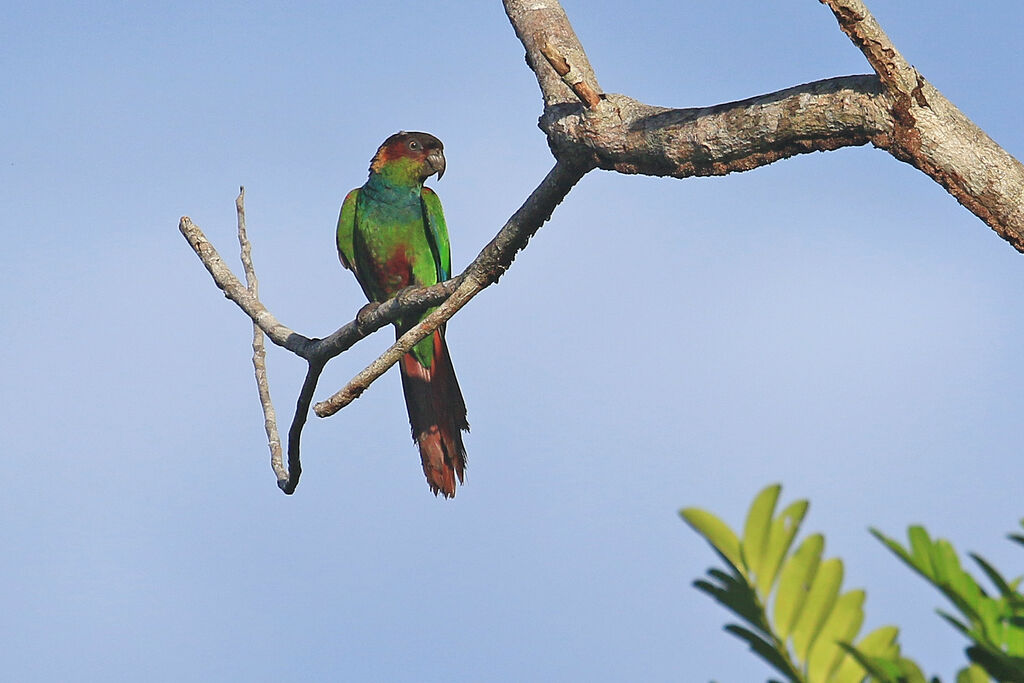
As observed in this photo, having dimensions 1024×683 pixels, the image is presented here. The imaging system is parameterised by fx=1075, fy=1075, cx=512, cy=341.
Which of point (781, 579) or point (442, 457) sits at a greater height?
point (442, 457)

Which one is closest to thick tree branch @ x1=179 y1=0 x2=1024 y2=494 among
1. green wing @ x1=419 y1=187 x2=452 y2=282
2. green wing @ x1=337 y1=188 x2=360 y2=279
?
green wing @ x1=419 y1=187 x2=452 y2=282

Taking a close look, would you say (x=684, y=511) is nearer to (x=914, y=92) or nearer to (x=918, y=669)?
(x=918, y=669)

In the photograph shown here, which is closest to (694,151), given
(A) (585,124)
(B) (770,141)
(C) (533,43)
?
(B) (770,141)

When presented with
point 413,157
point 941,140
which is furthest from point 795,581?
point 413,157

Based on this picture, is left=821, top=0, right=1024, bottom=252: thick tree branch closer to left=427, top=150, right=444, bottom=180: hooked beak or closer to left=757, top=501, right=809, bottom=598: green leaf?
left=757, top=501, right=809, bottom=598: green leaf

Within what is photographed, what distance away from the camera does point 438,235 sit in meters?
6.53

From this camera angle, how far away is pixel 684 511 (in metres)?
0.84

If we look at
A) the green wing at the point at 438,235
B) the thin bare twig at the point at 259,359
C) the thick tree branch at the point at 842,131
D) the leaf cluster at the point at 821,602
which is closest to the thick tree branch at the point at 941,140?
the thick tree branch at the point at 842,131

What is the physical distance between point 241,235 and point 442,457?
4.87 feet

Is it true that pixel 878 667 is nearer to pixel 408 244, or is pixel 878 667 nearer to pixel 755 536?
pixel 755 536

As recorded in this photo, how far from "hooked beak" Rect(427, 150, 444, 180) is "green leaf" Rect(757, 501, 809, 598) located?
20.0 ft

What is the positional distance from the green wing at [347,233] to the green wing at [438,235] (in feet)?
1.55

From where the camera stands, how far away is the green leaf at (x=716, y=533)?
2.77 feet

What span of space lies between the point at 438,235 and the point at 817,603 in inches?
227
